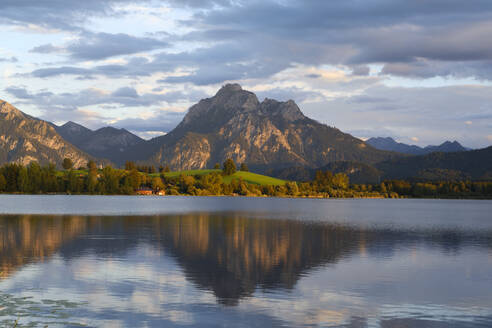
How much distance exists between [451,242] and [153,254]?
4289 cm

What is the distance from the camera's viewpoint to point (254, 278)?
121 feet

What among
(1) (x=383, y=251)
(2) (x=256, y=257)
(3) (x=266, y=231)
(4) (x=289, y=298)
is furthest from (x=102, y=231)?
(4) (x=289, y=298)

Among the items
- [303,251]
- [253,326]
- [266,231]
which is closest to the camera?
[253,326]

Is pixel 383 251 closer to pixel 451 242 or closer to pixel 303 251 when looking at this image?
pixel 303 251

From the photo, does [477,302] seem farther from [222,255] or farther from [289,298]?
[222,255]

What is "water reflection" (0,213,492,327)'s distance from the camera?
2689 centimetres

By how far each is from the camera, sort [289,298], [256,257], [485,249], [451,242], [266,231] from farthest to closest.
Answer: [266,231] < [451,242] < [485,249] < [256,257] < [289,298]

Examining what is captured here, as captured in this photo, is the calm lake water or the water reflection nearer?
the calm lake water

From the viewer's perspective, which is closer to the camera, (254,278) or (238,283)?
(238,283)

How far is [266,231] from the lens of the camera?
78.3 m

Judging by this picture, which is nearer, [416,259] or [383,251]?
[416,259]

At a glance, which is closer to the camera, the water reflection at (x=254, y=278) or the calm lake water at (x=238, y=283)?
the calm lake water at (x=238, y=283)

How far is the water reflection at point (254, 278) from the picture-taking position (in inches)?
1059

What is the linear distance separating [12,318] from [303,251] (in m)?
34.4
